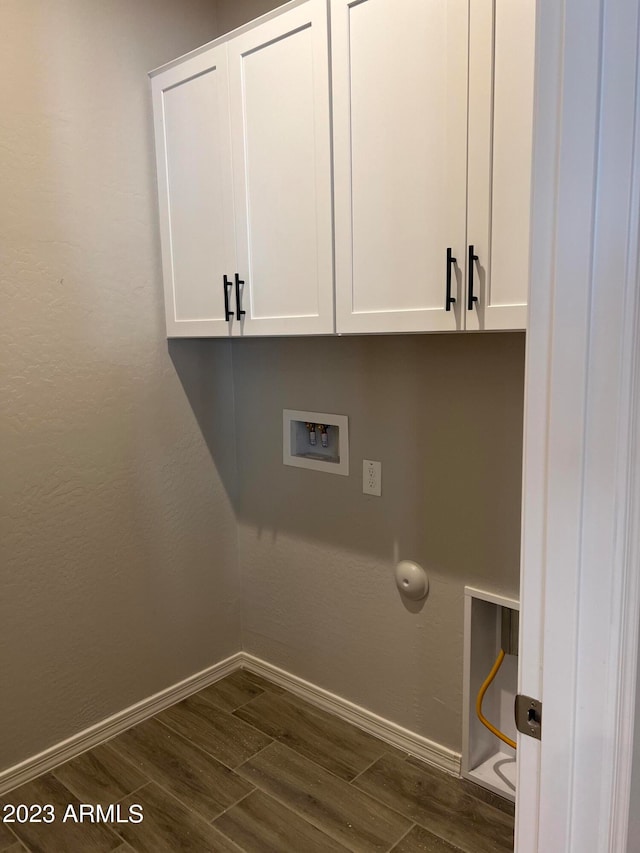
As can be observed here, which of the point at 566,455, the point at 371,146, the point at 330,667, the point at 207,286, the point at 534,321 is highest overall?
the point at 371,146

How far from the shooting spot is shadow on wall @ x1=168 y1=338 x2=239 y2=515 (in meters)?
2.41

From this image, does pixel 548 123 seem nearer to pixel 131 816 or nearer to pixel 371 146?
pixel 371 146

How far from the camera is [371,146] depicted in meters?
1.62

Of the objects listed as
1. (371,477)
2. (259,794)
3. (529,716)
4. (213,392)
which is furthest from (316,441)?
(529,716)

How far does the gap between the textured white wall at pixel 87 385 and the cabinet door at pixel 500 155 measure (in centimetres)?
124

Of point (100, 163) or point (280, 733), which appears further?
point (280, 733)

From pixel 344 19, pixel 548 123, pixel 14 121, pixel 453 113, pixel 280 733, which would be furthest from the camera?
pixel 280 733

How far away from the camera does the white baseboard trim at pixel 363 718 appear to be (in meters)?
2.06

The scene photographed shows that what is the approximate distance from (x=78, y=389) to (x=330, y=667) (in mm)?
1351

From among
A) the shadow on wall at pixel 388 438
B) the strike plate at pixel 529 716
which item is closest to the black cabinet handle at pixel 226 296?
the shadow on wall at pixel 388 438

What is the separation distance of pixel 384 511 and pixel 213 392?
2.78 feet

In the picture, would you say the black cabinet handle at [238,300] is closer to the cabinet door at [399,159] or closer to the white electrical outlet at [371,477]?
the cabinet door at [399,159]

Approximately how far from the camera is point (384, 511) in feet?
7.01

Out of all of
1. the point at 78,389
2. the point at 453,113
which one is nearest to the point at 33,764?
the point at 78,389
